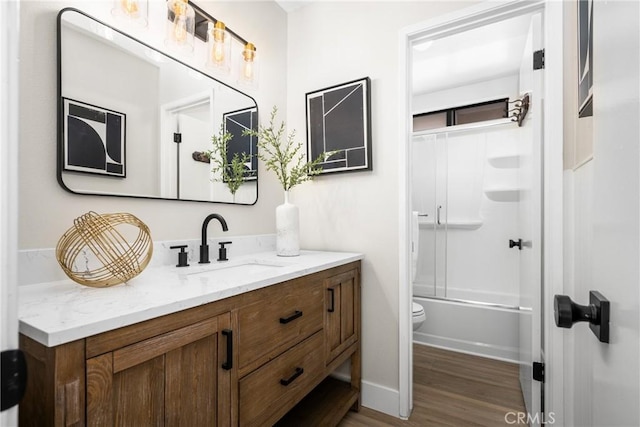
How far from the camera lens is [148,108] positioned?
1376 mm

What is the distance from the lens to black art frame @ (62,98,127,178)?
1.12 m

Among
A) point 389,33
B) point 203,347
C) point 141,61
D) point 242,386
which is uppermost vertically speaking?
point 389,33

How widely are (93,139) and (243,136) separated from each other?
0.80 m

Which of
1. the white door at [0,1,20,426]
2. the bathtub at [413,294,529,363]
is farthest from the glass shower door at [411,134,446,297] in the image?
the white door at [0,1,20,426]

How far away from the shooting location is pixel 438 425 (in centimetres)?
168

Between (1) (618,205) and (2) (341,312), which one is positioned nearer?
(1) (618,205)

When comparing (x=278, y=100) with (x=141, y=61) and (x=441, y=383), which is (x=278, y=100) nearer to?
(x=141, y=61)

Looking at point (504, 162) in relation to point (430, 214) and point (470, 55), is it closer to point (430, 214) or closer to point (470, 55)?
point (430, 214)

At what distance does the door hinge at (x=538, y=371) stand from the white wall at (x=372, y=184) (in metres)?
0.68

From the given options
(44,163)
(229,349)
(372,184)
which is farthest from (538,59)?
(44,163)

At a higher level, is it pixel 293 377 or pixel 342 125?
pixel 342 125

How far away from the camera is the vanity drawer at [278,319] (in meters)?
1.03

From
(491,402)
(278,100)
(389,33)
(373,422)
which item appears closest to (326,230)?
(278,100)

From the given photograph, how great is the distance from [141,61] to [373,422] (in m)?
2.13
